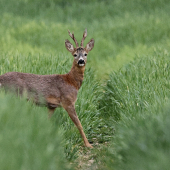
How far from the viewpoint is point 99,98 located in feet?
23.7

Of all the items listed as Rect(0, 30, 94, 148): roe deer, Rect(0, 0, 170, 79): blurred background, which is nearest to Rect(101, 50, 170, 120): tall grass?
Rect(0, 30, 94, 148): roe deer

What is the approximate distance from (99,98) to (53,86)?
6.48 ft

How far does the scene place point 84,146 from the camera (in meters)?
5.37

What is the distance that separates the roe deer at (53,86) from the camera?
511 centimetres

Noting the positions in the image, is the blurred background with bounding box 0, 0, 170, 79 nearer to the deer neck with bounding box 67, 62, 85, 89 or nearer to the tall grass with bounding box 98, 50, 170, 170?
the tall grass with bounding box 98, 50, 170, 170

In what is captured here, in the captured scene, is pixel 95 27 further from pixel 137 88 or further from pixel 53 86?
pixel 53 86

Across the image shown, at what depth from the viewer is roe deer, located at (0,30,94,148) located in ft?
16.8

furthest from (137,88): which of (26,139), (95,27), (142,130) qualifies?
(95,27)

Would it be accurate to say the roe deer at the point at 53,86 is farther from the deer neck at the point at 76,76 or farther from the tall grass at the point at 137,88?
the tall grass at the point at 137,88

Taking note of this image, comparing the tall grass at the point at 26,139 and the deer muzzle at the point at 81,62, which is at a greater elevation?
the deer muzzle at the point at 81,62

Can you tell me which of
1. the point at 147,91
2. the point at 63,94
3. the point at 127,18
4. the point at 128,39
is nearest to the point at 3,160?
the point at 63,94

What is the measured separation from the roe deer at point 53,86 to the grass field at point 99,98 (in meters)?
0.20

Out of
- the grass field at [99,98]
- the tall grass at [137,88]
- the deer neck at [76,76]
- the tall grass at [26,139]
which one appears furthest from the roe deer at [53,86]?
the tall grass at [26,139]

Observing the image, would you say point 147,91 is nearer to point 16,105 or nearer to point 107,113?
point 107,113
